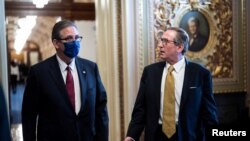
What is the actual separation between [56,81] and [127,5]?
2102 millimetres

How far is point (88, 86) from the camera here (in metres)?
2.66

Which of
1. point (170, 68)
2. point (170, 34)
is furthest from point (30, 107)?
point (170, 34)

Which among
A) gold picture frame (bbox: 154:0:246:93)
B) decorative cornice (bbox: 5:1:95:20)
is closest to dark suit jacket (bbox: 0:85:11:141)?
gold picture frame (bbox: 154:0:246:93)

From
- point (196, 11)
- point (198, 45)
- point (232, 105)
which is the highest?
point (196, 11)

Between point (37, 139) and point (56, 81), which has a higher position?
point (56, 81)

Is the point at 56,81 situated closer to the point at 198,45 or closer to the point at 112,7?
the point at 112,7

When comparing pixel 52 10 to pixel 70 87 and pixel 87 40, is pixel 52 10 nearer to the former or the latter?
pixel 87 40

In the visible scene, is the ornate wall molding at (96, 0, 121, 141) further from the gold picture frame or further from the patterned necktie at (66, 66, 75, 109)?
the patterned necktie at (66, 66, 75, 109)

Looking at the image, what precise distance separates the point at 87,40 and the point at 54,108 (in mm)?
5309

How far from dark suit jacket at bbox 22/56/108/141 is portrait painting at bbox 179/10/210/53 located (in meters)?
2.34

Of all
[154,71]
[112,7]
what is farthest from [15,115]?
[154,71]

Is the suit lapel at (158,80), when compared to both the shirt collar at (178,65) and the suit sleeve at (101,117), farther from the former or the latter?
the suit sleeve at (101,117)

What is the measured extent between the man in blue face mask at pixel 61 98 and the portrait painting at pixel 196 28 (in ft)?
7.65

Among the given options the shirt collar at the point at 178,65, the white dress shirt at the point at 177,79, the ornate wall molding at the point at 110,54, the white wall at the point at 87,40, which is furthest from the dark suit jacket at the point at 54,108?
the white wall at the point at 87,40
